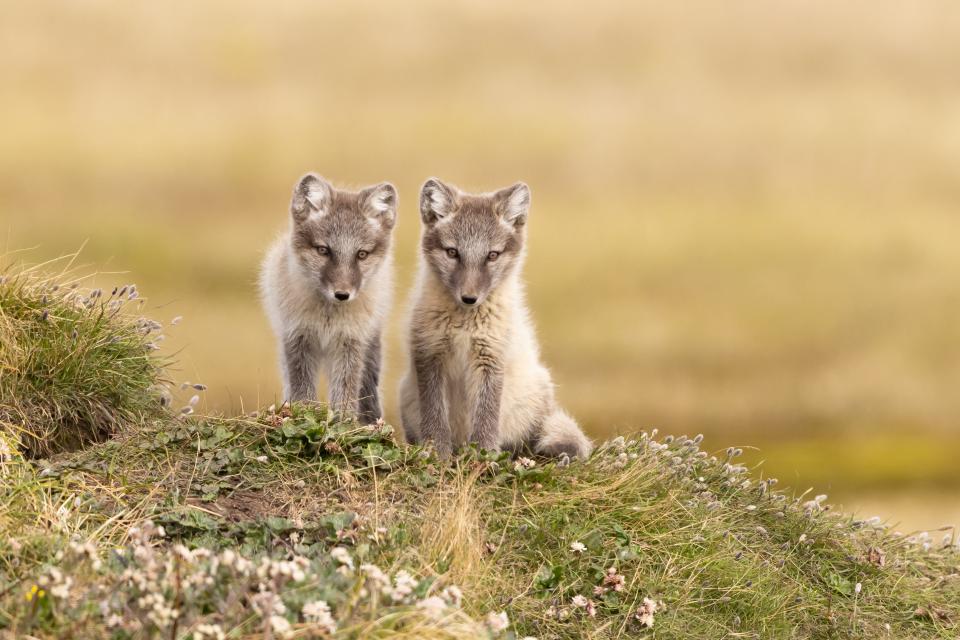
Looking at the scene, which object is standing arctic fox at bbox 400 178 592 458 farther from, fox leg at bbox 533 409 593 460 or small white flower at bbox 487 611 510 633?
small white flower at bbox 487 611 510 633

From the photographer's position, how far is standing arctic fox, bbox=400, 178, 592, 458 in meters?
6.71

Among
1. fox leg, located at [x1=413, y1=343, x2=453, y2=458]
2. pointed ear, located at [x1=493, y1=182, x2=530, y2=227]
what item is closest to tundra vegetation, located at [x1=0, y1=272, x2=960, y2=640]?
fox leg, located at [x1=413, y1=343, x2=453, y2=458]

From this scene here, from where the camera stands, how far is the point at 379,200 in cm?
698

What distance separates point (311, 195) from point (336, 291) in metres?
0.68

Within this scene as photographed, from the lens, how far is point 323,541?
5.36 metres

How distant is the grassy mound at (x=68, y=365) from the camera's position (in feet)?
22.8

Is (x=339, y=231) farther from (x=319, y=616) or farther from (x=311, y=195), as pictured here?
(x=319, y=616)

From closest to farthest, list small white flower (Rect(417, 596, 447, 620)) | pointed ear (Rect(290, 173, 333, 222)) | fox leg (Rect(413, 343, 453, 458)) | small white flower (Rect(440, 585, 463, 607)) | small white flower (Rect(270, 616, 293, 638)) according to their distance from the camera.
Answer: small white flower (Rect(270, 616, 293, 638)) < small white flower (Rect(417, 596, 447, 620)) < small white flower (Rect(440, 585, 463, 607)) < fox leg (Rect(413, 343, 453, 458)) < pointed ear (Rect(290, 173, 333, 222))

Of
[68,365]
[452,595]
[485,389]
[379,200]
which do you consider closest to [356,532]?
[452,595]

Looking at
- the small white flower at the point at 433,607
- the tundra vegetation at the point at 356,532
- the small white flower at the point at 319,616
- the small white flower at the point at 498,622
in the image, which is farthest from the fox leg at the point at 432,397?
the small white flower at the point at 319,616

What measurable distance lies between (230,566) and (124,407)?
3.57 metres

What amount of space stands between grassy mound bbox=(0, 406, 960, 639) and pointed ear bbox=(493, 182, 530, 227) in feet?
5.10

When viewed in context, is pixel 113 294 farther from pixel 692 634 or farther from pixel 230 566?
pixel 692 634

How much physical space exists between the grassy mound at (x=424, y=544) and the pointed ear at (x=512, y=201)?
61.2 inches
